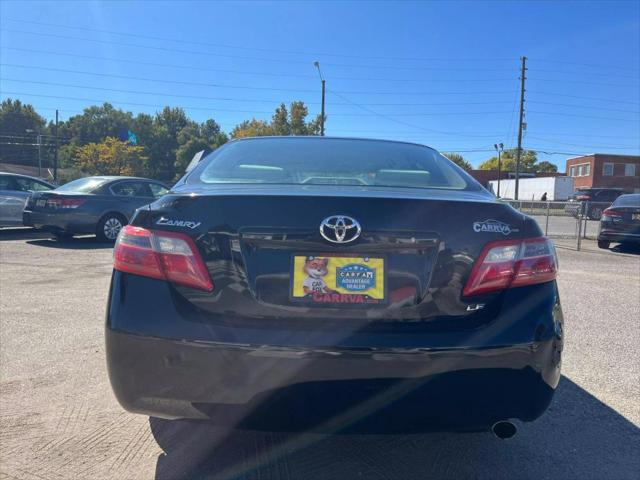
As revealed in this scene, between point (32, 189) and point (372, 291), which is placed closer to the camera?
point (372, 291)

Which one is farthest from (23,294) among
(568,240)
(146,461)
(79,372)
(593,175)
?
(593,175)

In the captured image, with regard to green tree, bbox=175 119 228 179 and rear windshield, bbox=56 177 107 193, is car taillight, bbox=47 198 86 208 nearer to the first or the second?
rear windshield, bbox=56 177 107 193

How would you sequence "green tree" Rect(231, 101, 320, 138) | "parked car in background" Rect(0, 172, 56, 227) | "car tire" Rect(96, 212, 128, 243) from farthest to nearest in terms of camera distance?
1. "green tree" Rect(231, 101, 320, 138)
2. "parked car in background" Rect(0, 172, 56, 227)
3. "car tire" Rect(96, 212, 128, 243)

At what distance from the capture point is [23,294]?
18.0 ft

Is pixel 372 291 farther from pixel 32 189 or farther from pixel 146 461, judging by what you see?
pixel 32 189

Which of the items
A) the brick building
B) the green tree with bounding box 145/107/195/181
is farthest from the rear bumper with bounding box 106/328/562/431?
the green tree with bounding box 145/107/195/181

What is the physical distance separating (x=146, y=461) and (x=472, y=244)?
179cm

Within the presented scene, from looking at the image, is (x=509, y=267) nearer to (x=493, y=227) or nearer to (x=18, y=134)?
(x=493, y=227)

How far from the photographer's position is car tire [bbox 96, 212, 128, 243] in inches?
404

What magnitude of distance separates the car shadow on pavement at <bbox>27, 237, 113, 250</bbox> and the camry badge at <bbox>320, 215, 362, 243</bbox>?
348 inches

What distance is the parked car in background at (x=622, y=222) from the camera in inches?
A: 420

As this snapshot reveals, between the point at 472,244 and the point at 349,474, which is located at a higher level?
the point at 472,244

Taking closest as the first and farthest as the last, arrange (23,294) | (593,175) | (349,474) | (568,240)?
(349,474), (23,294), (568,240), (593,175)

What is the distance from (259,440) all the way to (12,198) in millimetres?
11394
